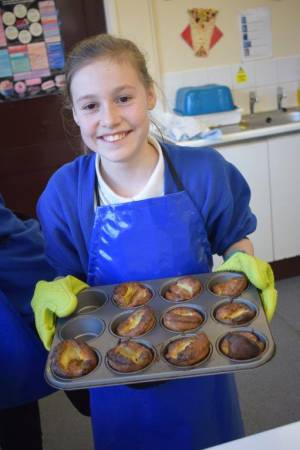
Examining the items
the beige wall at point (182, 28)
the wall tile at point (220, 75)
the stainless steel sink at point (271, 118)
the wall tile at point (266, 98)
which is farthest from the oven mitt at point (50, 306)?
the wall tile at point (266, 98)

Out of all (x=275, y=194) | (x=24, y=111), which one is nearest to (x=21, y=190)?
(x=24, y=111)

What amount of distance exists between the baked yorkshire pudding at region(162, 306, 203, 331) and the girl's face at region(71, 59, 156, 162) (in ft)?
1.14

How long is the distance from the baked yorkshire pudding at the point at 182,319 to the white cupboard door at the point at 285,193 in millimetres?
1615

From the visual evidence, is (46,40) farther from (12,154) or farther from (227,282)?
(227,282)

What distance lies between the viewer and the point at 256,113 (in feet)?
9.36

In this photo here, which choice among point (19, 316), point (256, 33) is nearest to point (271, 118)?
point (256, 33)

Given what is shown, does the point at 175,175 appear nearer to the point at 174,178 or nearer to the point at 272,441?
the point at 174,178

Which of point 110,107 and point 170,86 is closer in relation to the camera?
point 110,107

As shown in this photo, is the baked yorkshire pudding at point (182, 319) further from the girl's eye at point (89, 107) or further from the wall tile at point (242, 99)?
the wall tile at point (242, 99)

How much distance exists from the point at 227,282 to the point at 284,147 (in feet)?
5.16

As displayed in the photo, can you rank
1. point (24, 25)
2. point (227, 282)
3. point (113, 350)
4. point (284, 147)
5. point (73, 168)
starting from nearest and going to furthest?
1. point (113, 350)
2. point (227, 282)
3. point (73, 168)
4. point (284, 147)
5. point (24, 25)

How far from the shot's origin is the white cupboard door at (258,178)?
7.66 ft

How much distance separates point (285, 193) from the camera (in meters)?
2.46

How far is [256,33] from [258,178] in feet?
3.24
